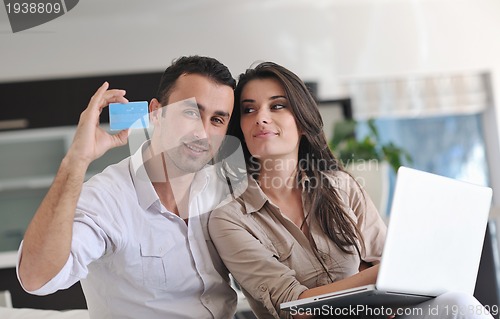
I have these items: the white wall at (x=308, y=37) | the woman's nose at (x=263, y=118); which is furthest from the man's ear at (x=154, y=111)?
the white wall at (x=308, y=37)

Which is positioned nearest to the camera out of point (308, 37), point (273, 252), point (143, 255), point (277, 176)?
point (143, 255)

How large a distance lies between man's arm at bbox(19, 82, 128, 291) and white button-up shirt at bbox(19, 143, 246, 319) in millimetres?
125

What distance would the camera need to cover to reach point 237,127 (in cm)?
161

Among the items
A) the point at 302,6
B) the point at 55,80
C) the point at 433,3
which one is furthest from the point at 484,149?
the point at 55,80

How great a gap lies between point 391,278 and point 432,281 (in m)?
0.14

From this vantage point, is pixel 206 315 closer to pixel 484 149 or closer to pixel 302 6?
pixel 302 6

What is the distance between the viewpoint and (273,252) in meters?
1.56

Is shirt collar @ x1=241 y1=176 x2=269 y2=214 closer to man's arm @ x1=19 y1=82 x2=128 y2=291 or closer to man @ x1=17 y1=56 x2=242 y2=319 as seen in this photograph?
man @ x1=17 y1=56 x2=242 y2=319

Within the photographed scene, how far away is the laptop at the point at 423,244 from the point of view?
1.29 m

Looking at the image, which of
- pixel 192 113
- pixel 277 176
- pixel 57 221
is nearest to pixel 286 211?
pixel 277 176

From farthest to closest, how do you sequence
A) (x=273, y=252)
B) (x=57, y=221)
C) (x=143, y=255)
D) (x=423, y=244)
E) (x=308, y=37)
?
(x=308, y=37)
(x=273, y=252)
(x=143, y=255)
(x=423, y=244)
(x=57, y=221)

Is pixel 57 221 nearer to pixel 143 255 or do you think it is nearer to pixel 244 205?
pixel 143 255

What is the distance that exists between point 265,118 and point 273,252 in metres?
0.29

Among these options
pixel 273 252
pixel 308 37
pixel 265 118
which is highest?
pixel 308 37
